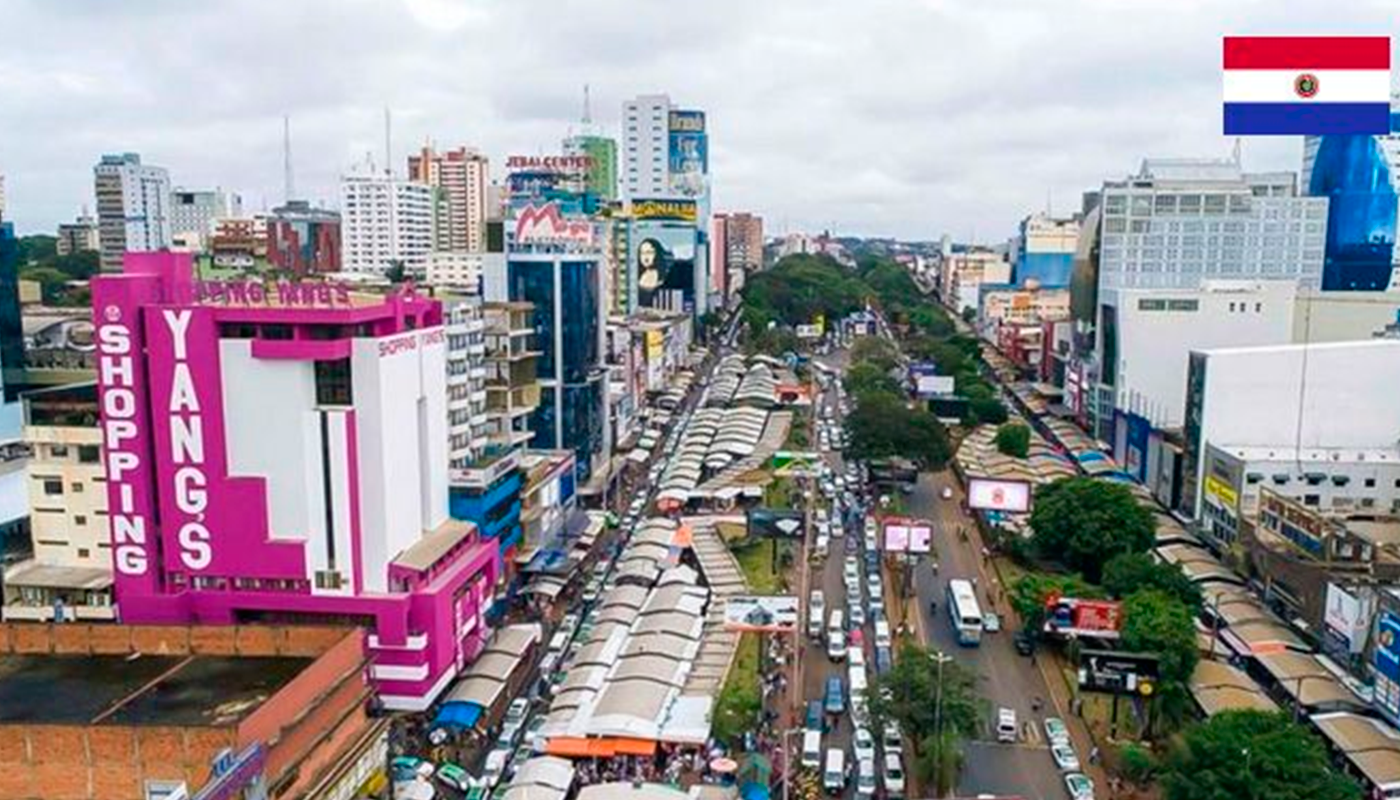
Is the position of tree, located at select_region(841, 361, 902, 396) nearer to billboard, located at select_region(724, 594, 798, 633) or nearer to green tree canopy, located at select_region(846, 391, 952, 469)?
green tree canopy, located at select_region(846, 391, 952, 469)

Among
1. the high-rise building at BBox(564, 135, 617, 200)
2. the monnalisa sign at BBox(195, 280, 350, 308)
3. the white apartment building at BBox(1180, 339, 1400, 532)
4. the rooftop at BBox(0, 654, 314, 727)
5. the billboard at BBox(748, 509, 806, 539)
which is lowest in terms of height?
the billboard at BBox(748, 509, 806, 539)

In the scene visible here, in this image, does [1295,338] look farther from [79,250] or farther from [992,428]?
[79,250]

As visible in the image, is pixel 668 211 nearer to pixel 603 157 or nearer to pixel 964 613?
pixel 603 157

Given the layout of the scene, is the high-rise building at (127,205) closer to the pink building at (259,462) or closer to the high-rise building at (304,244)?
the high-rise building at (304,244)

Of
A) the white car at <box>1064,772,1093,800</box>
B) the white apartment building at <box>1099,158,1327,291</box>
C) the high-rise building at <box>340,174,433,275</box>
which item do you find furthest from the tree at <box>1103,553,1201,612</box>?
the high-rise building at <box>340,174,433,275</box>

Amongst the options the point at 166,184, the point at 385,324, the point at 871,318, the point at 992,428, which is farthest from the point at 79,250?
the point at 385,324

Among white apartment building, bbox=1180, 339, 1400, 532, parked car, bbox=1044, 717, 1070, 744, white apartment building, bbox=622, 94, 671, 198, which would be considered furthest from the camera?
white apartment building, bbox=622, 94, 671, 198

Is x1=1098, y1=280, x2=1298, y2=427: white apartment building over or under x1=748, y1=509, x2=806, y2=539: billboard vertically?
over

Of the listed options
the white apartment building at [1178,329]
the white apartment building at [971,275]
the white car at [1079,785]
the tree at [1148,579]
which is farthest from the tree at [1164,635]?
the white apartment building at [971,275]
